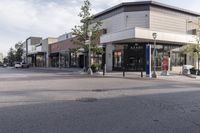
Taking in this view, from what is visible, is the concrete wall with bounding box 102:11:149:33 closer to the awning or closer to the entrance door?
the entrance door

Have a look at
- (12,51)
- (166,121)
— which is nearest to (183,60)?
(166,121)

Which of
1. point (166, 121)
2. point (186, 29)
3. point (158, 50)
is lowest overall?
point (166, 121)

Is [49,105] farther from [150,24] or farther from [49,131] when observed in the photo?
[150,24]

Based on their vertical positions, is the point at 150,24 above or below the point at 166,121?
above

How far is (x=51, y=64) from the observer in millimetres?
75000

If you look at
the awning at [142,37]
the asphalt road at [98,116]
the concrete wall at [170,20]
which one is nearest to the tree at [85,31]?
the awning at [142,37]

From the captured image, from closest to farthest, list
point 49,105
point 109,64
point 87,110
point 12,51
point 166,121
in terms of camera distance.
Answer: point 166,121, point 87,110, point 49,105, point 109,64, point 12,51

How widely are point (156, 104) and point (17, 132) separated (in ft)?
18.6

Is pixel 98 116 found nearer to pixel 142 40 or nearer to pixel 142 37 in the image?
pixel 142 37

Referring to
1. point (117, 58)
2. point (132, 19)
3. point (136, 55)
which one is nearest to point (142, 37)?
point (136, 55)

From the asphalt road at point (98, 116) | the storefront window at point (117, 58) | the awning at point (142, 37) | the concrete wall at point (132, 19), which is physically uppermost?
the concrete wall at point (132, 19)

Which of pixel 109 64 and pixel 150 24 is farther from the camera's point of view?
pixel 109 64

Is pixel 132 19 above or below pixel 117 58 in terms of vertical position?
above

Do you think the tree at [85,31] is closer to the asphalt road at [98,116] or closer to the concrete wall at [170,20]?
the concrete wall at [170,20]
